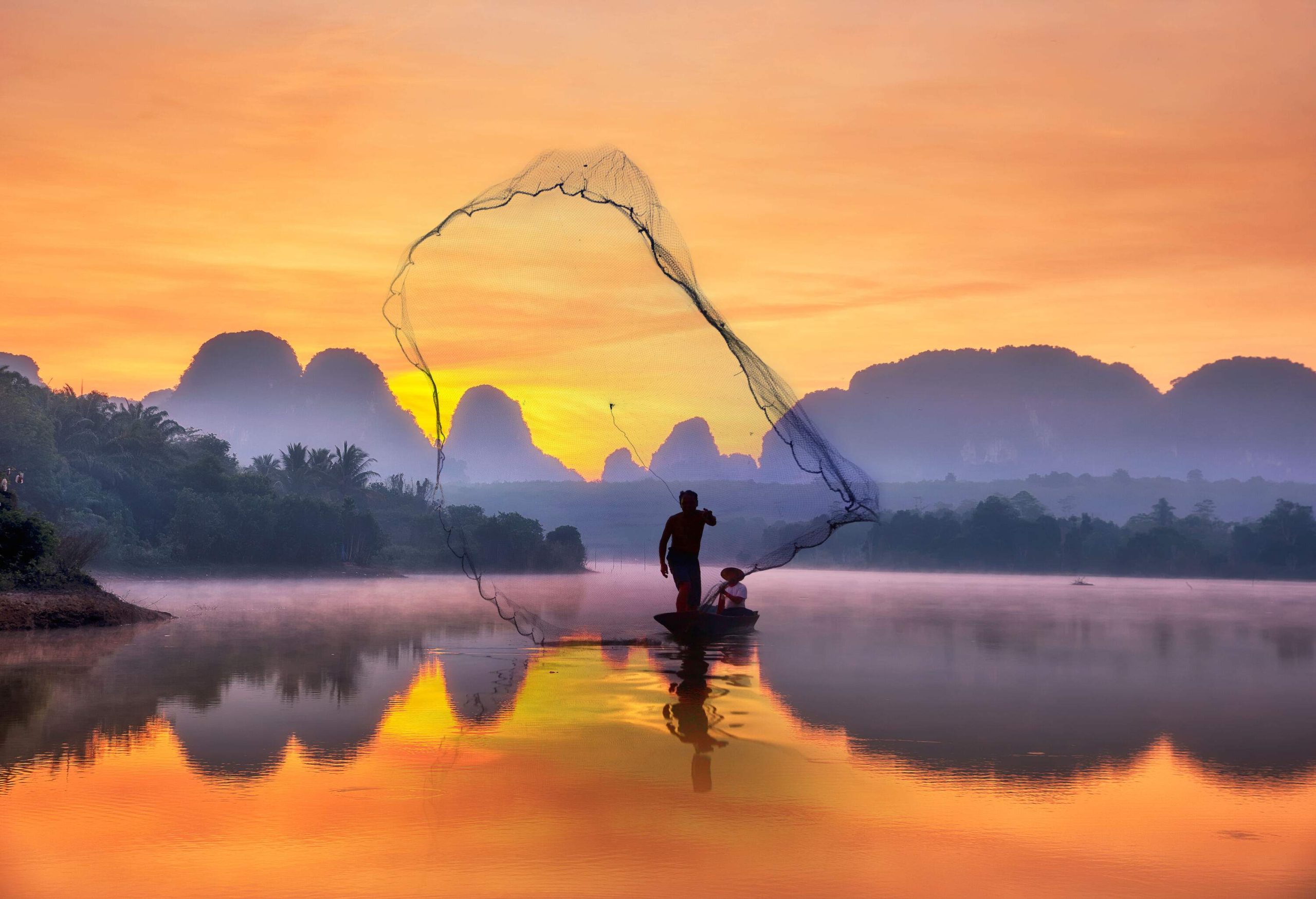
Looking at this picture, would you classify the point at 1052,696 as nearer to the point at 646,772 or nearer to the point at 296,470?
the point at 646,772

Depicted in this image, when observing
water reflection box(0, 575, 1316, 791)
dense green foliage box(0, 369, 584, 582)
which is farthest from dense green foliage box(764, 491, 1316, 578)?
water reflection box(0, 575, 1316, 791)

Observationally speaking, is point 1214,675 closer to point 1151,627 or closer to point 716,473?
point 716,473

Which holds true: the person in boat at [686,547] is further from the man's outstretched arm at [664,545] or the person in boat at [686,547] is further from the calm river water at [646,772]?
the calm river water at [646,772]

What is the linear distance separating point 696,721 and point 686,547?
31.3ft

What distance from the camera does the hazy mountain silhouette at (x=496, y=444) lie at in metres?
37.1

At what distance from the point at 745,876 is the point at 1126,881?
228cm

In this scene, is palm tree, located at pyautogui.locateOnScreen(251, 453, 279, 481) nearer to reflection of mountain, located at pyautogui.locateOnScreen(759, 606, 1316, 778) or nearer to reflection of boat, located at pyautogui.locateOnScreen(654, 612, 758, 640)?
reflection of mountain, located at pyautogui.locateOnScreen(759, 606, 1316, 778)

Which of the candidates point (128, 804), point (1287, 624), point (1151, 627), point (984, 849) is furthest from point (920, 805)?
point (1287, 624)

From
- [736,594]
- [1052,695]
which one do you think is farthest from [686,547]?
[1052,695]

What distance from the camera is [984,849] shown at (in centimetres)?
819

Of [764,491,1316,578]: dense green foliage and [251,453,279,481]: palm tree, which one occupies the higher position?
[251,453,279,481]: palm tree

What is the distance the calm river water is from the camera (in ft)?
25.0

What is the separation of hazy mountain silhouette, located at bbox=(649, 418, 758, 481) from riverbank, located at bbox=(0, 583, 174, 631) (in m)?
14.0

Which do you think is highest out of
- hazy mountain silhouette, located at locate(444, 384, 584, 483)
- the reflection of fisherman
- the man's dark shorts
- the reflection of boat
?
hazy mountain silhouette, located at locate(444, 384, 584, 483)
